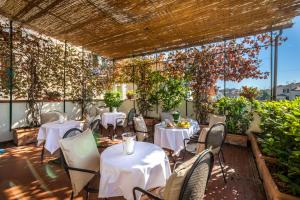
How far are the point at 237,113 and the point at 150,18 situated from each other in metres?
3.26

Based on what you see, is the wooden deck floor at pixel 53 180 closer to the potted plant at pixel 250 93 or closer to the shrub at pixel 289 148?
the shrub at pixel 289 148

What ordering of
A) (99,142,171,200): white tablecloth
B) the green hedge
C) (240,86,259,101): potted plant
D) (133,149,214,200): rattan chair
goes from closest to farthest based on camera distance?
(133,149,214,200): rattan chair → (99,142,171,200): white tablecloth → the green hedge → (240,86,259,101): potted plant

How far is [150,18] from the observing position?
13.6ft

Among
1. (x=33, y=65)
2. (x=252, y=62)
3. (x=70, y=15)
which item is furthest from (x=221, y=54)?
(x=33, y=65)

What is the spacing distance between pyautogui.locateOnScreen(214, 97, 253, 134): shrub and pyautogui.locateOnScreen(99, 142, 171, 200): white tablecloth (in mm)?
3417

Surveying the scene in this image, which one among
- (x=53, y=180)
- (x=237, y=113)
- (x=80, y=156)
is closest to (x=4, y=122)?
(x=53, y=180)

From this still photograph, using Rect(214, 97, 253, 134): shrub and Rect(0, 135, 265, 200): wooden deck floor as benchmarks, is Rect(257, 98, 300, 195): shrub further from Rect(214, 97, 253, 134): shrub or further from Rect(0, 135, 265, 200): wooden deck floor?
Rect(214, 97, 253, 134): shrub

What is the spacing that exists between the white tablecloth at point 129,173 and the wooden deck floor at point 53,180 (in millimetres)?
931

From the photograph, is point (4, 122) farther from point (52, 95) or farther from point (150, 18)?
point (150, 18)

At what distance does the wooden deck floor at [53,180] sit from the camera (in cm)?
239

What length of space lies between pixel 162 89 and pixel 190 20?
2.54 m

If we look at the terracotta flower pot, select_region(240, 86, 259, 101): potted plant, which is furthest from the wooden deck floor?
select_region(240, 86, 259, 101): potted plant

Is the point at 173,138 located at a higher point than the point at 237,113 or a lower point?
lower

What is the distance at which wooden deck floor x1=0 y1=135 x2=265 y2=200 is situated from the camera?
2395mm
